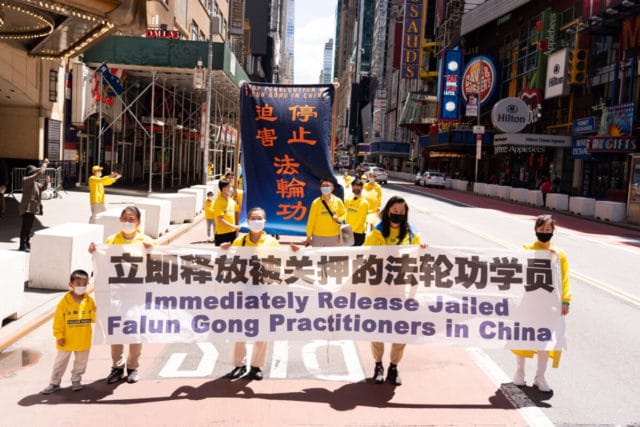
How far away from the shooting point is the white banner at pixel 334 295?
21.4 ft

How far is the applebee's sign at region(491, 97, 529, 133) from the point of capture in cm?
5047

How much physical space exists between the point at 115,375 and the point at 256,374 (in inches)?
54.6

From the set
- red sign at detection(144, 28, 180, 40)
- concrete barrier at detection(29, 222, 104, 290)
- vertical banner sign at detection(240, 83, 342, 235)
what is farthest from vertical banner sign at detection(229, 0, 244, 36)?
concrete barrier at detection(29, 222, 104, 290)

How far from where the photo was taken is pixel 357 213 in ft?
38.8

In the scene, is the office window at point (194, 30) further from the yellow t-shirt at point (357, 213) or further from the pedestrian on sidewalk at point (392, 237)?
the pedestrian on sidewalk at point (392, 237)

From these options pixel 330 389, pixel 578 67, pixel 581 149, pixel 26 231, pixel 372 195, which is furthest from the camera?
pixel 578 67

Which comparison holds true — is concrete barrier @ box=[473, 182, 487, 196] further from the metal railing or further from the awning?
the metal railing

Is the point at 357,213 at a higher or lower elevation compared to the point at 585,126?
lower

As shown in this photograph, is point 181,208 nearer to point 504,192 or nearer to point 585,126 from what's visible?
point 504,192

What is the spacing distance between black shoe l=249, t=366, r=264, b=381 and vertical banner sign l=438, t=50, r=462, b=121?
210 ft

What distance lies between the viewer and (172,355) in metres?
7.39

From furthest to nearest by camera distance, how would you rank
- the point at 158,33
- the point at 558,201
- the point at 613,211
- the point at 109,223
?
the point at 558,201 < the point at 158,33 < the point at 613,211 < the point at 109,223

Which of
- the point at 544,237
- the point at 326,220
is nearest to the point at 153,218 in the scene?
the point at 326,220

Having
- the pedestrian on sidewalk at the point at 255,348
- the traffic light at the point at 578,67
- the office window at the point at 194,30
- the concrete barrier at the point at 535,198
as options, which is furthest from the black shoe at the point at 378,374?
the office window at the point at 194,30
